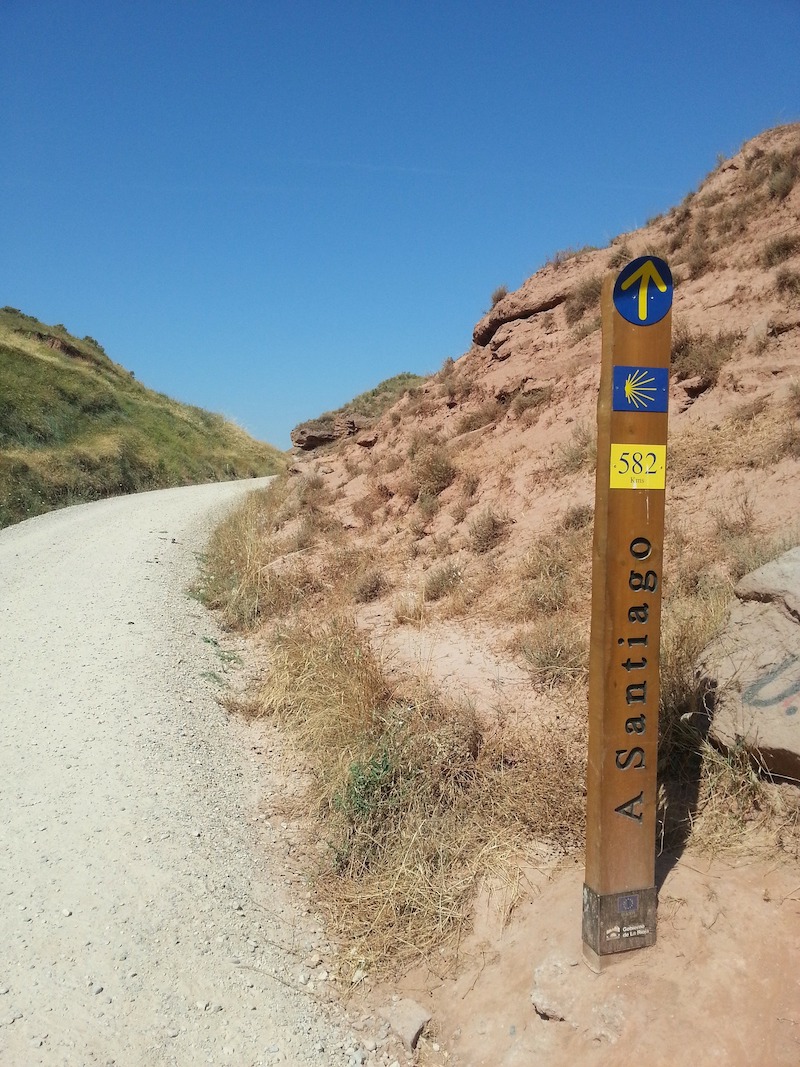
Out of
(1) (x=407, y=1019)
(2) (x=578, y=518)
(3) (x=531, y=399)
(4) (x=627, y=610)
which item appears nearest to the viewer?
(4) (x=627, y=610)

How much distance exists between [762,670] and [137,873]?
11.8 feet

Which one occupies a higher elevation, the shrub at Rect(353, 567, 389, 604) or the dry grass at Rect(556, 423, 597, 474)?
the dry grass at Rect(556, 423, 597, 474)

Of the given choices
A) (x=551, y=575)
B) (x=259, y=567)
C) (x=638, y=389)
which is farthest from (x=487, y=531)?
(x=638, y=389)

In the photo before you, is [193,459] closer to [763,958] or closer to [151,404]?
[151,404]

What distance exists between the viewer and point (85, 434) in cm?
2577

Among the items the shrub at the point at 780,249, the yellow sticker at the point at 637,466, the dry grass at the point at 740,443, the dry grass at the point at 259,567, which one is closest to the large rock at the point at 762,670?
the yellow sticker at the point at 637,466

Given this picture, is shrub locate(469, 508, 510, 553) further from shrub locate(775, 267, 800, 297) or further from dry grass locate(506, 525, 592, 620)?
shrub locate(775, 267, 800, 297)

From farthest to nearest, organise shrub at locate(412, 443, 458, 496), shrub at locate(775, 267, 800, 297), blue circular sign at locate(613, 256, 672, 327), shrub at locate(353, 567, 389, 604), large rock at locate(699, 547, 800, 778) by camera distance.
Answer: shrub at locate(412, 443, 458, 496) < shrub at locate(775, 267, 800, 297) < shrub at locate(353, 567, 389, 604) < large rock at locate(699, 547, 800, 778) < blue circular sign at locate(613, 256, 672, 327)

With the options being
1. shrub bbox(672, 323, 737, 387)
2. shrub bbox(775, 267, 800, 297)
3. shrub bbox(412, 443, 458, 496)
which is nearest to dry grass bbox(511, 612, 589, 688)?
shrub bbox(672, 323, 737, 387)

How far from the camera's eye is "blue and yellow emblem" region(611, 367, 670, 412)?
9.46 feet

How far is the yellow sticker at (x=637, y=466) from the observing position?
2906 millimetres

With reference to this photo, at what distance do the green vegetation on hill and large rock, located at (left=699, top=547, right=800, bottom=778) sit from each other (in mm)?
15560

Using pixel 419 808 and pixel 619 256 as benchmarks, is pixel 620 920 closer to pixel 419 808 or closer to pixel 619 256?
pixel 419 808

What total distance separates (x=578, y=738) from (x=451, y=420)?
9.28 metres
